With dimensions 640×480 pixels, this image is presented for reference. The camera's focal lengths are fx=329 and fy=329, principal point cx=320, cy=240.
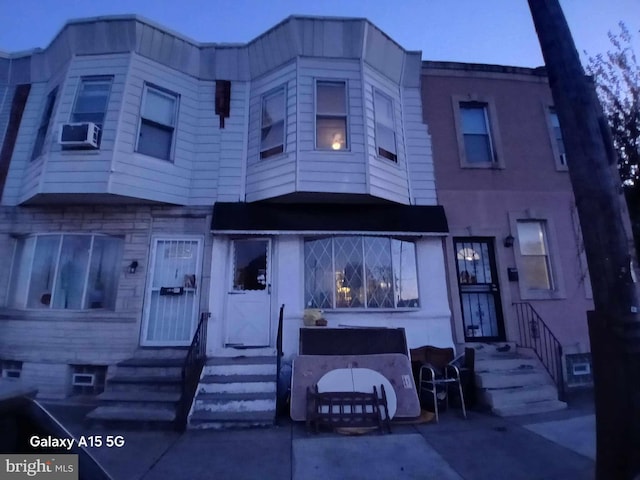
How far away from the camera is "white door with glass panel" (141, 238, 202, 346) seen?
254 inches

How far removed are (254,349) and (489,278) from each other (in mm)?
5324

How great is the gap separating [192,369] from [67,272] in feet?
11.8

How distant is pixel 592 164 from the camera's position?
293 cm

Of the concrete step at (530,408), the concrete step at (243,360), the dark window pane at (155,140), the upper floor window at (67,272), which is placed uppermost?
the dark window pane at (155,140)

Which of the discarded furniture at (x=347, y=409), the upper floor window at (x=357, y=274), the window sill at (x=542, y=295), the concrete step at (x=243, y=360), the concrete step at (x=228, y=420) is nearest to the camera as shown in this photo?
the discarded furniture at (x=347, y=409)

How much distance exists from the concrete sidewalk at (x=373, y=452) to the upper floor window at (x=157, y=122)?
204 inches

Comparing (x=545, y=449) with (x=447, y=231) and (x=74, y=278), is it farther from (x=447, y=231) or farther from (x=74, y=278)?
(x=74, y=278)

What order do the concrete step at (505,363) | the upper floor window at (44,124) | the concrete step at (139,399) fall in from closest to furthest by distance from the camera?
the concrete step at (139,399) < the concrete step at (505,363) < the upper floor window at (44,124)

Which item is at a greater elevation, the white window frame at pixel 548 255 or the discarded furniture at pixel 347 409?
the white window frame at pixel 548 255

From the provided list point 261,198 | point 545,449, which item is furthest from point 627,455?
point 261,198

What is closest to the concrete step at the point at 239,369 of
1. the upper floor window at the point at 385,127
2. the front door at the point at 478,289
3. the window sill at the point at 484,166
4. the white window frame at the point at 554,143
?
the front door at the point at 478,289

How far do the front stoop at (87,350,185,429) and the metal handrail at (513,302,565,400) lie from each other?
22.2ft

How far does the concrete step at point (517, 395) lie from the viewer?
546 cm

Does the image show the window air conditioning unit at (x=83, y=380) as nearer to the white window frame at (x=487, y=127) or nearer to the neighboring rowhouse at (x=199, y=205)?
the neighboring rowhouse at (x=199, y=205)
